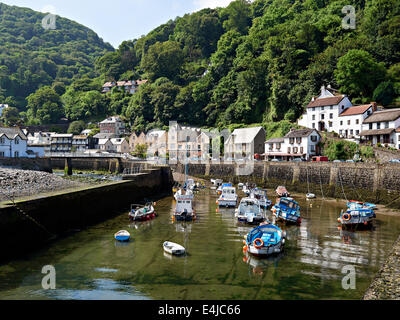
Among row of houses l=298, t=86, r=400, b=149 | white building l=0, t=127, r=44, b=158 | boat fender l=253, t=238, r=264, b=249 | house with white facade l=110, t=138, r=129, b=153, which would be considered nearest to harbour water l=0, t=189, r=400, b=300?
boat fender l=253, t=238, r=264, b=249

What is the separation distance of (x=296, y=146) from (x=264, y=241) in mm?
40235

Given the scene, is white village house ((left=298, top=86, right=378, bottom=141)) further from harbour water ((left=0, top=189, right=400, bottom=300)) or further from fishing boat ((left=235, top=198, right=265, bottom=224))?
fishing boat ((left=235, top=198, right=265, bottom=224))

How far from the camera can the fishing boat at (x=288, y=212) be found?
2652 cm

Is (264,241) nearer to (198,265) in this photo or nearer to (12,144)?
(198,265)

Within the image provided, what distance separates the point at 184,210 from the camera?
27953mm

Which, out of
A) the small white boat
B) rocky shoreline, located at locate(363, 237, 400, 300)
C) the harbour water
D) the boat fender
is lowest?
the harbour water

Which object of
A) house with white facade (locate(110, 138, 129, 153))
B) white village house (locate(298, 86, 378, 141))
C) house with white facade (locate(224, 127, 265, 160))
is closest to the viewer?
white village house (locate(298, 86, 378, 141))

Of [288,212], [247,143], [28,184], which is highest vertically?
[247,143]

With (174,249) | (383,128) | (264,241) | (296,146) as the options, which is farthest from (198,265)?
(296,146)

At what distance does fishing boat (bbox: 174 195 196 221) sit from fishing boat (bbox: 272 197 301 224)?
8098 millimetres

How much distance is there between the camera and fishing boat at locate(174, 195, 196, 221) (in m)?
27.8

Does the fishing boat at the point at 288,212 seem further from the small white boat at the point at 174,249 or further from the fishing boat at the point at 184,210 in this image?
the small white boat at the point at 174,249

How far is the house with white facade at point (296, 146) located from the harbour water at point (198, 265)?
29006 millimetres
